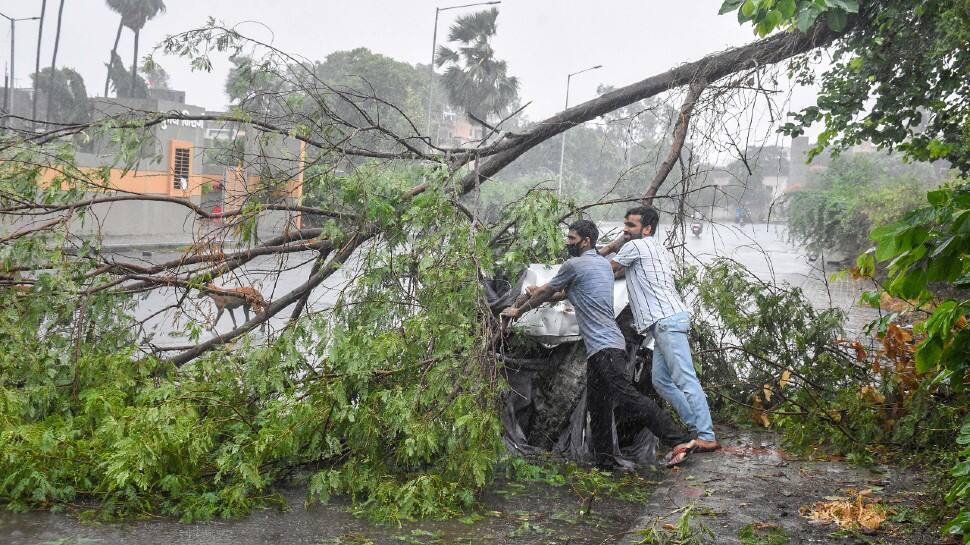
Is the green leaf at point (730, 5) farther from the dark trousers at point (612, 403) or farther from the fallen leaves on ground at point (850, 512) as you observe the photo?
the fallen leaves on ground at point (850, 512)

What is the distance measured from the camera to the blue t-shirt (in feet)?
19.6

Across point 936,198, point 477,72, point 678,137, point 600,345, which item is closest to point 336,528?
point 600,345

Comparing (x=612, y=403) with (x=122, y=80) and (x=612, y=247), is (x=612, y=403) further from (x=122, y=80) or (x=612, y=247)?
(x=122, y=80)

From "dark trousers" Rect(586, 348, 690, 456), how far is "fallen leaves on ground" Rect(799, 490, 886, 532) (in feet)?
3.92

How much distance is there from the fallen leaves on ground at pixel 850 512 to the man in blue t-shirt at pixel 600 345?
1.23 meters

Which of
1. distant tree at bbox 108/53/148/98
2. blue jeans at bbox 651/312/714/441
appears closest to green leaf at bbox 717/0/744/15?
blue jeans at bbox 651/312/714/441

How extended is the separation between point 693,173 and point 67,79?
166 ft

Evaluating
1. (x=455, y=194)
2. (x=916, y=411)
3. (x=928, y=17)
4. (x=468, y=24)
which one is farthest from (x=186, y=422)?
(x=468, y=24)

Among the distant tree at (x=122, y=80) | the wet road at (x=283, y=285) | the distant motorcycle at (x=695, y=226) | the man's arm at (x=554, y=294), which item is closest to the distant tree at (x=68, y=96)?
the distant tree at (x=122, y=80)

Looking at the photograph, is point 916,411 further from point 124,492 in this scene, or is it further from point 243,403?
point 124,492

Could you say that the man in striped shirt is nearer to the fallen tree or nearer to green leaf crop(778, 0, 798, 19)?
the fallen tree

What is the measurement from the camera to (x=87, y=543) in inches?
173

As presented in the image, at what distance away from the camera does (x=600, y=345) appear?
233 inches

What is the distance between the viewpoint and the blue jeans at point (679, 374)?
20.1 feet
